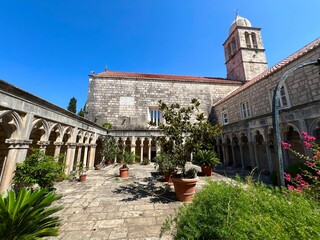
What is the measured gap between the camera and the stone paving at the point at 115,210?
3.04 meters

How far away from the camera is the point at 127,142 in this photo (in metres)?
14.1

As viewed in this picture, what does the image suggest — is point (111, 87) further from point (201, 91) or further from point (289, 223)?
point (289, 223)

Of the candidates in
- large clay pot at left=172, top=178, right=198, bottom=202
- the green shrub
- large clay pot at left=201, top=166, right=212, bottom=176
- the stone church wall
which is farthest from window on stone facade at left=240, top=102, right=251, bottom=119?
the green shrub

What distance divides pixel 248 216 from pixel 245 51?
20594 mm

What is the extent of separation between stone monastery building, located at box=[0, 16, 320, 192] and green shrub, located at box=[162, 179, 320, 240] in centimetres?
357

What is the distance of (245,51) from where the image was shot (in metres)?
17.6

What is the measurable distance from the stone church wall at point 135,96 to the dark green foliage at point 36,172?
32.7 feet

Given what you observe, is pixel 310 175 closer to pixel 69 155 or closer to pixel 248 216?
pixel 248 216

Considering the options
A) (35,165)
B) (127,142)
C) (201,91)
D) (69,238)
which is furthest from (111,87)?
(69,238)

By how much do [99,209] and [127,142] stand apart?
33.1 feet

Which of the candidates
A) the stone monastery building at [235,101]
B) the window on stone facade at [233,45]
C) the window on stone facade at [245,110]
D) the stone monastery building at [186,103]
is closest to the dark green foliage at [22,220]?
the stone monastery building at [186,103]

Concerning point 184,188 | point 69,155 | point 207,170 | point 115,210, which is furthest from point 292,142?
point 69,155

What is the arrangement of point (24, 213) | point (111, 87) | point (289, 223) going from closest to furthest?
point (289, 223)
point (24, 213)
point (111, 87)

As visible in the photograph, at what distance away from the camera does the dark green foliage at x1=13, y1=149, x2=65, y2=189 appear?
4.20 meters
